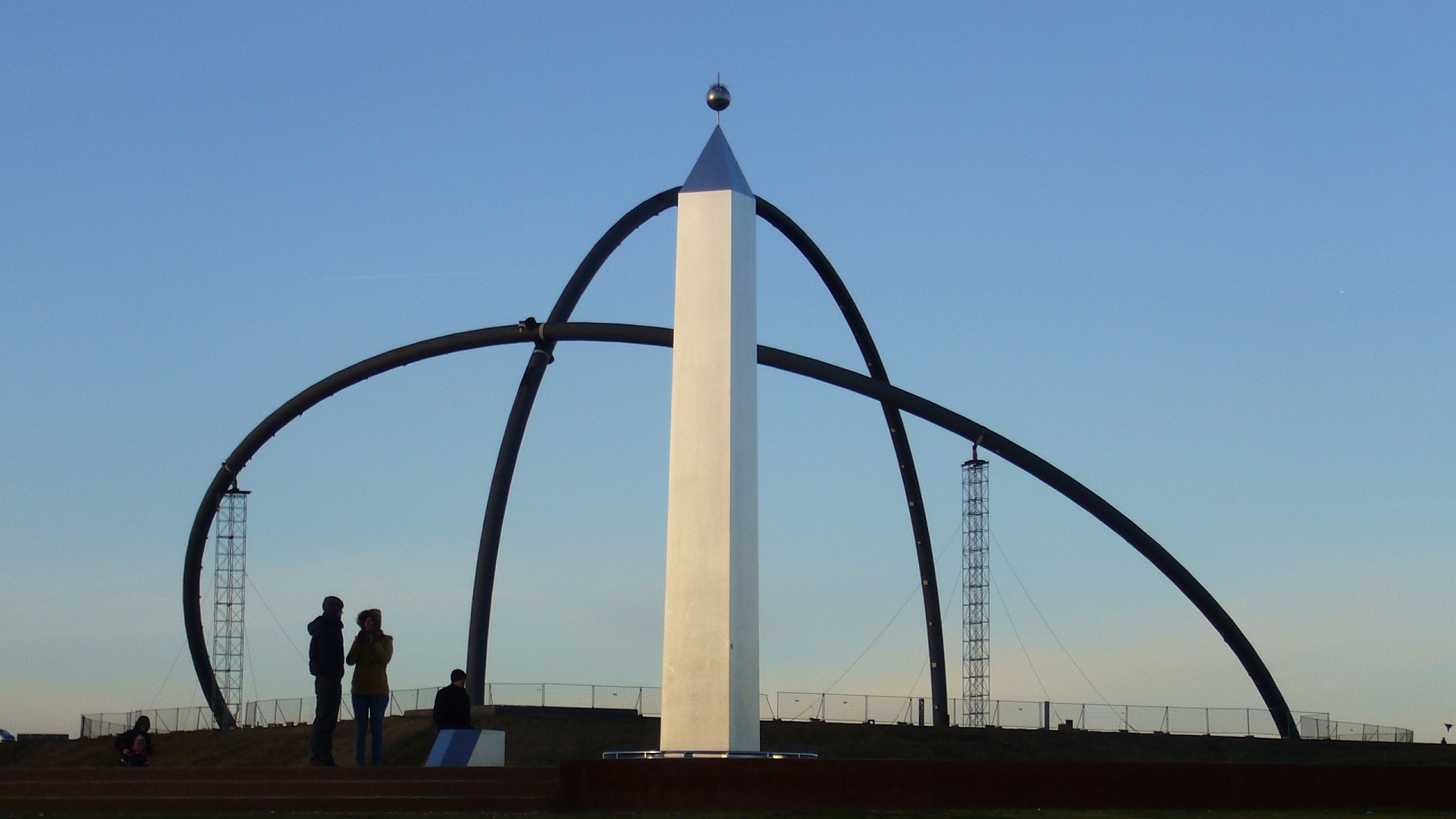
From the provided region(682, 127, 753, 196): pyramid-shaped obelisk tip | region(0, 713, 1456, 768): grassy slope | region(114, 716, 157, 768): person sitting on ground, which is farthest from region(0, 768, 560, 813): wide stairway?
region(0, 713, 1456, 768): grassy slope

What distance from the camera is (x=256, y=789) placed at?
15164mm

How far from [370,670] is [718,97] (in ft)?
39.6

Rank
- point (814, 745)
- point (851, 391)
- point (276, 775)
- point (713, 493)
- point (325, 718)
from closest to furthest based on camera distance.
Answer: point (276, 775) → point (325, 718) → point (713, 493) → point (814, 745) → point (851, 391)

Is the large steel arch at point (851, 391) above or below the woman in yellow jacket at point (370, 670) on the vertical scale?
above

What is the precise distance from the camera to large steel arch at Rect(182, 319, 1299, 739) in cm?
4056

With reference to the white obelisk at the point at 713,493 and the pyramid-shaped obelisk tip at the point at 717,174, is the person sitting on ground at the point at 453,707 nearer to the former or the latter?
the white obelisk at the point at 713,493

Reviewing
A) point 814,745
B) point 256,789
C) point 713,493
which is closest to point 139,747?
point 256,789

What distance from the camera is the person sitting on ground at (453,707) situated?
728 inches

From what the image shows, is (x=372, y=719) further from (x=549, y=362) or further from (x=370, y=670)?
(x=549, y=362)

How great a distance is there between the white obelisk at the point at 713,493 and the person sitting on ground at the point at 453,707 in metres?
2.53

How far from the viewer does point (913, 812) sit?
46.2ft

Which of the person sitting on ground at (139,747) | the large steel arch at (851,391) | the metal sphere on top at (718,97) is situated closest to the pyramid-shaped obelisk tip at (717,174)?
the metal sphere on top at (718,97)

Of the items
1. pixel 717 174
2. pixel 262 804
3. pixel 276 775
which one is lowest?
pixel 262 804

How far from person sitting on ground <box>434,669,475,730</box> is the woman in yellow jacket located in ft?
3.27
